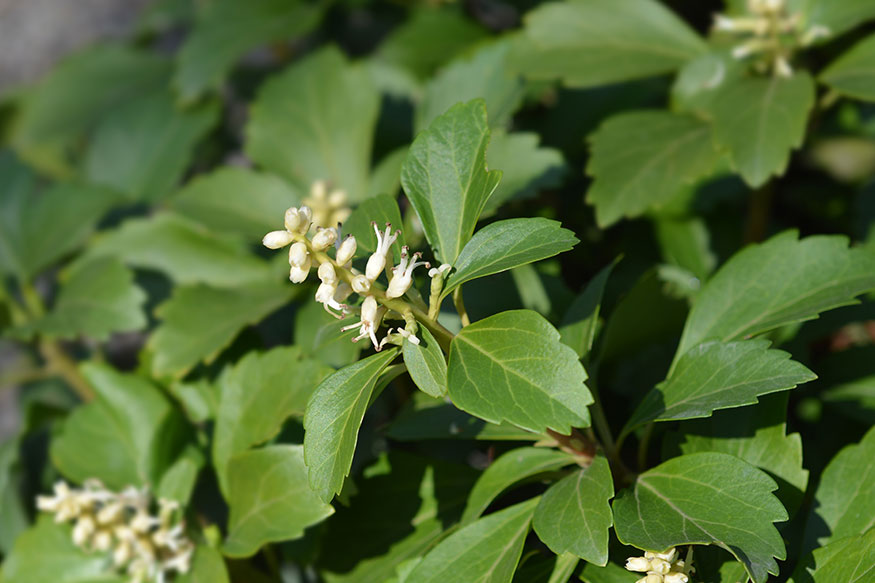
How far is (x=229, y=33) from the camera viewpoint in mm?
1833

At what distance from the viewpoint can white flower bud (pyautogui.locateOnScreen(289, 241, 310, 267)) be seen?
2.43 feet

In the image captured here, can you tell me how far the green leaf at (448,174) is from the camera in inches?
32.8

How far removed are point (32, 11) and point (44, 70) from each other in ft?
1.19

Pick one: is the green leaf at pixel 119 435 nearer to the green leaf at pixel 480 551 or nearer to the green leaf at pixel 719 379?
the green leaf at pixel 480 551

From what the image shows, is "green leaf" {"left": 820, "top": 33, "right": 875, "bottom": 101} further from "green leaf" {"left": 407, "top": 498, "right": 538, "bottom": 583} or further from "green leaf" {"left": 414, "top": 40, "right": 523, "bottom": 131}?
"green leaf" {"left": 407, "top": 498, "right": 538, "bottom": 583}

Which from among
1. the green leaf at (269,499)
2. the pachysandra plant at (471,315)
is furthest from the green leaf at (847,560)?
the green leaf at (269,499)

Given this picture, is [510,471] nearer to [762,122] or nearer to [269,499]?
[269,499]

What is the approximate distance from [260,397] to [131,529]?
0.77 ft

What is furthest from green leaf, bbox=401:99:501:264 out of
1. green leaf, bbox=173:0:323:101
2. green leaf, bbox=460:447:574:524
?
green leaf, bbox=173:0:323:101

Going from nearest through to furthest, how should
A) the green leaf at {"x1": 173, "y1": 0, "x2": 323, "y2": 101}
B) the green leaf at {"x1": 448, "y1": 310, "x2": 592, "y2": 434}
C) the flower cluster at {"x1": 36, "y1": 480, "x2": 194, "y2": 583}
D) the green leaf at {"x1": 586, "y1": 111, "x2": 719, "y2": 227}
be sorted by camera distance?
the green leaf at {"x1": 448, "y1": 310, "x2": 592, "y2": 434} → the flower cluster at {"x1": 36, "y1": 480, "x2": 194, "y2": 583} → the green leaf at {"x1": 586, "y1": 111, "x2": 719, "y2": 227} → the green leaf at {"x1": 173, "y1": 0, "x2": 323, "y2": 101}

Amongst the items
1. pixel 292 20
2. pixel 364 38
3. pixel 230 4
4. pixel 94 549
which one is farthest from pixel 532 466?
pixel 364 38

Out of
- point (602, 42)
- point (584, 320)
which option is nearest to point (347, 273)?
point (584, 320)

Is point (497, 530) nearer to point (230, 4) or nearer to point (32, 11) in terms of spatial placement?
point (230, 4)

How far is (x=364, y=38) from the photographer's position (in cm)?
226
